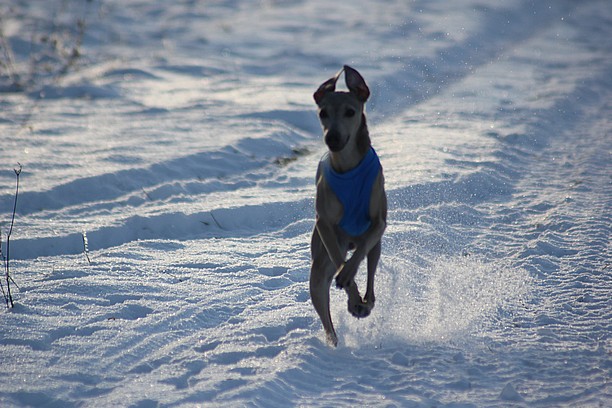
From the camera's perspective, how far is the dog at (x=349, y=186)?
396 centimetres

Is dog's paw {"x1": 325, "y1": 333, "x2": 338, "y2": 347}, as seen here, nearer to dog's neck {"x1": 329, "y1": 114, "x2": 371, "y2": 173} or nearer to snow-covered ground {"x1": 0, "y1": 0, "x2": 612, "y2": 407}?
snow-covered ground {"x1": 0, "y1": 0, "x2": 612, "y2": 407}

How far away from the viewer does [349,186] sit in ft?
13.2

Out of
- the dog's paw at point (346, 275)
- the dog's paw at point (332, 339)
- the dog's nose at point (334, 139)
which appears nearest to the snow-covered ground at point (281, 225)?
the dog's paw at point (332, 339)

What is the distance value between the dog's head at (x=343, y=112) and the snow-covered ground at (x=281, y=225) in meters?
1.29

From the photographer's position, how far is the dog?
396cm

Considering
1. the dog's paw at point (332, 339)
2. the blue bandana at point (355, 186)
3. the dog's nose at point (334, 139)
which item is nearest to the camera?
the dog's nose at point (334, 139)

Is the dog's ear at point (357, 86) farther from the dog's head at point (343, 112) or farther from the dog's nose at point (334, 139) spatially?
the dog's nose at point (334, 139)

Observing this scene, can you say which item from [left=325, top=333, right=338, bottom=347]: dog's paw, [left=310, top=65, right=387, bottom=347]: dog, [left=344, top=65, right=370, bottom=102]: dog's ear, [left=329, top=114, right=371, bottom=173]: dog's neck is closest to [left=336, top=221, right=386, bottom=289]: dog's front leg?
[left=310, top=65, right=387, bottom=347]: dog

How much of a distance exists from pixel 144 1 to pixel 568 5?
11023 mm

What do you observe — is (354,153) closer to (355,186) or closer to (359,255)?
(355,186)

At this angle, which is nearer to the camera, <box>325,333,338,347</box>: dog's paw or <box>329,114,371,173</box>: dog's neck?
<box>329,114,371,173</box>: dog's neck

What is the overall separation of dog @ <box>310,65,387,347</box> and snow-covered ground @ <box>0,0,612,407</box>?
615mm

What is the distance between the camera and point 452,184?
24.0 feet

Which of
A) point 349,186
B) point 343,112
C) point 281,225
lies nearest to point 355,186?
point 349,186
